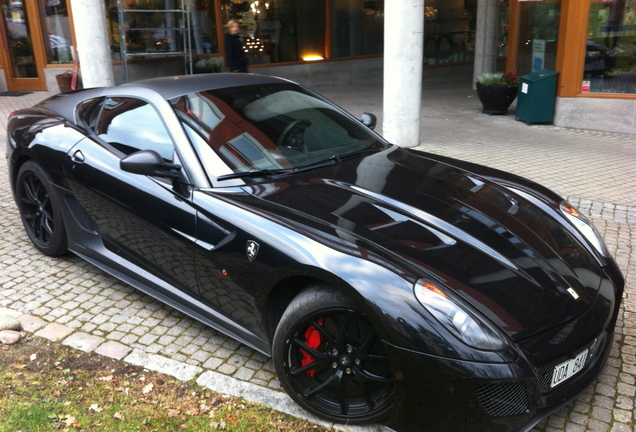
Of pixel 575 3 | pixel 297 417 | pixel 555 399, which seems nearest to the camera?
pixel 555 399

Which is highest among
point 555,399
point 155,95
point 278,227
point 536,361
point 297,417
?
point 155,95

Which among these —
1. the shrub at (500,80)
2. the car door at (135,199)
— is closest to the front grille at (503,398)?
the car door at (135,199)

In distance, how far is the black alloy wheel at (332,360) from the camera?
274 centimetres

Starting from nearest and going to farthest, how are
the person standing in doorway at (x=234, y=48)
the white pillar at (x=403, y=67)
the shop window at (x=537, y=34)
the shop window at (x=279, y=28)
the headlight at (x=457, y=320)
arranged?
the headlight at (x=457, y=320) → the white pillar at (x=403, y=67) → the shop window at (x=537, y=34) → the person standing in doorway at (x=234, y=48) → the shop window at (x=279, y=28)

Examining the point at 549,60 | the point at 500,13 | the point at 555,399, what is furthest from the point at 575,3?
the point at 555,399

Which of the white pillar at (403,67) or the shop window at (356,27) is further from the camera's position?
the shop window at (356,27)

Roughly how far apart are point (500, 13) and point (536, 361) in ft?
42.8

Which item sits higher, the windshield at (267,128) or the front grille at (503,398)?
the windshield at (267,128)

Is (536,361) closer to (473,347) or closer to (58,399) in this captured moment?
(473,347)

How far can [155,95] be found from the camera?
13.0 ft

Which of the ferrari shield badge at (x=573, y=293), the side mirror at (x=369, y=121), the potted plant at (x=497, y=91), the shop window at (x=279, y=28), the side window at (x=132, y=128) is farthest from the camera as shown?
the shop window at (x=279, y=28)

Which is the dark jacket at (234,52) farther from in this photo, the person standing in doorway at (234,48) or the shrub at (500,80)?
the shrub at (500,80)

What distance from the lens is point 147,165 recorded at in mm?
3410

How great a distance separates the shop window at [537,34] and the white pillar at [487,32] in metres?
1.80
